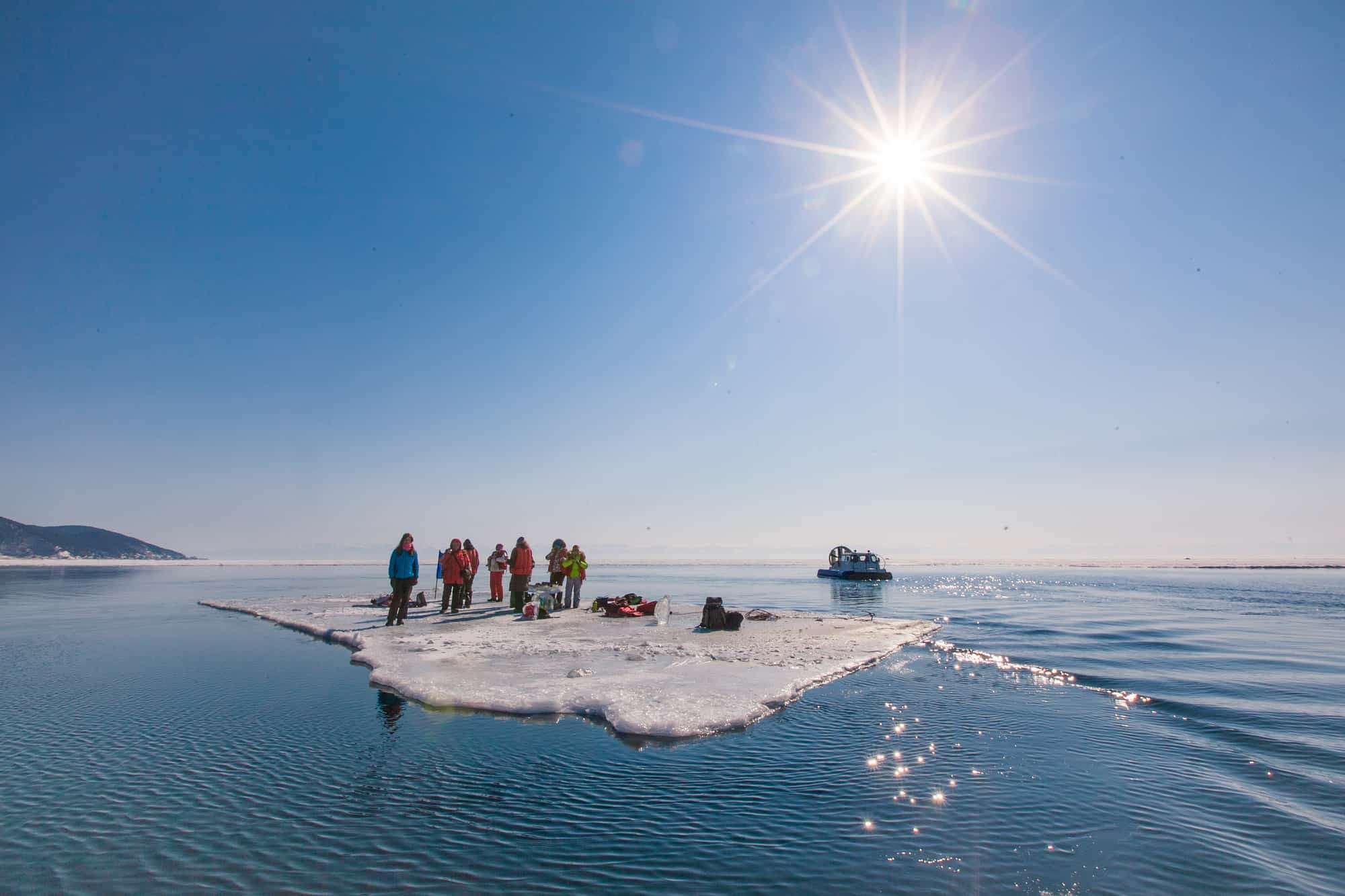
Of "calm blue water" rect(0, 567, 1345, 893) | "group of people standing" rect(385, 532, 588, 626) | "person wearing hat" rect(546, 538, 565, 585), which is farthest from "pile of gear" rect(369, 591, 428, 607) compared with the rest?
"calm blue water" rect(0, 567, 1345, 893)

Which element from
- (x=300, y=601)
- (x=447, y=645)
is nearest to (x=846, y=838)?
(x=447, y=645)

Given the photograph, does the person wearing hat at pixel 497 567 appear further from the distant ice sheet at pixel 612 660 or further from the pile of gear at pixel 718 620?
the pile of gear at pixel 718 620

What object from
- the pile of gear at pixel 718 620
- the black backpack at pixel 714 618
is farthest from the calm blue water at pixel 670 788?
the black backpack at pixel 714 618

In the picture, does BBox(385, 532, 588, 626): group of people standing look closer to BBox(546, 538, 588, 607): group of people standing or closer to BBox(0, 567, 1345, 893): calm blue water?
BBox(546, 538, 588, 607): group of people standing

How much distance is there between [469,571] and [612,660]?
12.7 m

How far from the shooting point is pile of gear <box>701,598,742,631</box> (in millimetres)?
21469

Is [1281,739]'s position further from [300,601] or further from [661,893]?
[300,601]

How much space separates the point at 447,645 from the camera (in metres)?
16.3

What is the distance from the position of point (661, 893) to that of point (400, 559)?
57.1 ft

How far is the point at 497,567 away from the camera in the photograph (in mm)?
27672

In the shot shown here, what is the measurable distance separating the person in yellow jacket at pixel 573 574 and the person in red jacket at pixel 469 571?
3.94m

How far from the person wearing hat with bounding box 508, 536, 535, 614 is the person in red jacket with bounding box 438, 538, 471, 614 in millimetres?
1912

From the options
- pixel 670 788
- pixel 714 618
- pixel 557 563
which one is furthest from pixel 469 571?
pixel 670 788

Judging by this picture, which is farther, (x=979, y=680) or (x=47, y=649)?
(x=47, y=649)
